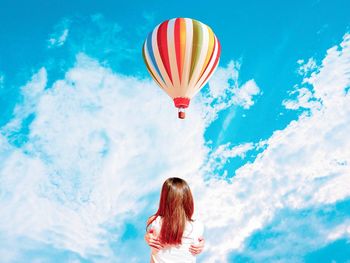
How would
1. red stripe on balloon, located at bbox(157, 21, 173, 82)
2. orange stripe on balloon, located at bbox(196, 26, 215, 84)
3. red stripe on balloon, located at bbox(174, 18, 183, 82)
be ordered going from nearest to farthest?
red stripe on balloon, located at bbox(174, 18, 183, 82), red stripe on balloon, located at bbox(157, 21, 173, 82), orange stripe on balloon, located at bbox(196, 26, 215, 84)

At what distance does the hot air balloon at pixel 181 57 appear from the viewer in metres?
17.9

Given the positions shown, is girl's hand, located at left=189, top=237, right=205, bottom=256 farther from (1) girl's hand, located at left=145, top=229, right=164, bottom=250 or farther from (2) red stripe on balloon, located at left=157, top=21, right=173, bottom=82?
(2) red stripe on balloon, located at left=157, top=21, right=173, bottom=82

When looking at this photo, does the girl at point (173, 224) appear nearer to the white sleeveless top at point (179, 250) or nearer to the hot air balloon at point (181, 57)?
the white sleeveless top at point (179, 250)

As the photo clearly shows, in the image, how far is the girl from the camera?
5141mm

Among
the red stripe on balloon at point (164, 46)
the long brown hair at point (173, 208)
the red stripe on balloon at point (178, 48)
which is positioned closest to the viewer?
the long brown hair at point (173, 208)

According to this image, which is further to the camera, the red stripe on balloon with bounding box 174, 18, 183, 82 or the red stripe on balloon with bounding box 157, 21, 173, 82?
the red stripe on balloon with bounding box 157, 21, 173, 82

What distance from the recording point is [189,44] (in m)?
18.0

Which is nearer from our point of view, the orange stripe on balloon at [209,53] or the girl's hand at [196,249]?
the girl's hand at [196,249]

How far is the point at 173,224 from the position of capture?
5.14 m

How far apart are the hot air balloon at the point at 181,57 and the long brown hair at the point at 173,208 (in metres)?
13.1

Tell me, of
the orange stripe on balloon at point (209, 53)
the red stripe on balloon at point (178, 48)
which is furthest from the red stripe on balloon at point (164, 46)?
the orange stripe on balloon at point (209, 53)

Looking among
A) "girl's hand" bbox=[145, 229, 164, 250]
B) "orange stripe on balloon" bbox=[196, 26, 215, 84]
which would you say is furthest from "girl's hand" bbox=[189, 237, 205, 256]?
"orange stripe on balloon" bbox=[196, 26, 215, 84]

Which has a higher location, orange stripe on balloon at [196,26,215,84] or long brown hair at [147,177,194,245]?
orange stripe on balloon at [196,26,215,84]

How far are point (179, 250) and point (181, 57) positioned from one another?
13375 mm
